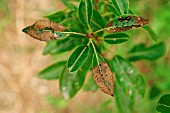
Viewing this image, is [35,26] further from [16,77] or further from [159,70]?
Answer: [16,77]

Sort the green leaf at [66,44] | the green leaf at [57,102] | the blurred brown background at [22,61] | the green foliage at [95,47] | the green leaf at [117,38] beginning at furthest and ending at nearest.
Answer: the blurred brown background at [22,61] < the green leaf at [57,102] < the green leaf at [66,44] < the green leaf at [117,38] < the green foliage at [95,47]

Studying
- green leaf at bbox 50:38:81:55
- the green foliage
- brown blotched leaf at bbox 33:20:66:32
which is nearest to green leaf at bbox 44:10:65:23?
the green foliage

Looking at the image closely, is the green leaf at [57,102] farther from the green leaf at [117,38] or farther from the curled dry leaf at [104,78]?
the curled dry leaf at [104,78]

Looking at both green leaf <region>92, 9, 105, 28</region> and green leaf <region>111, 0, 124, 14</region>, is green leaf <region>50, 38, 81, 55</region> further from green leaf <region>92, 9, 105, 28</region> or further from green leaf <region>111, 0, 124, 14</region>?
green leaf <region>111, 0, 124, 14</region>

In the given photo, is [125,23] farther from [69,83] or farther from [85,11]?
[69,83]

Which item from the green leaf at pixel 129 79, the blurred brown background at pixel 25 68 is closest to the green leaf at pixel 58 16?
the green leaf at pixel 129 79

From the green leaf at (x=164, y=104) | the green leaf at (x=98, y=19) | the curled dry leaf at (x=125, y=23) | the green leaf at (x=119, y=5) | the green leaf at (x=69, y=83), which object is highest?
the green leaf at (x=98, y=19)

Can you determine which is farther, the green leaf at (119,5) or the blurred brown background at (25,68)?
the blurred brown background at (25,68)
